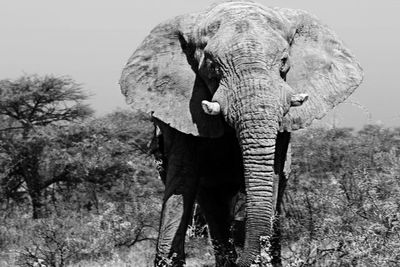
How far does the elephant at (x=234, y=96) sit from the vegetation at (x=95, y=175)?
4.21 feet

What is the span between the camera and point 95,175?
A: 14273 millimetres

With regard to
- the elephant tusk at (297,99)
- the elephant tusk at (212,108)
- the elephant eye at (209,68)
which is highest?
the elephant eye at (209,68)

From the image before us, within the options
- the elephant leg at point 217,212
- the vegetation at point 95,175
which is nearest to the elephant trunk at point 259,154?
the elephant leg at point 217,212

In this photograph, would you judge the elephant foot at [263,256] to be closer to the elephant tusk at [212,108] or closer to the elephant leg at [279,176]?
the elephant leg at [279,176]

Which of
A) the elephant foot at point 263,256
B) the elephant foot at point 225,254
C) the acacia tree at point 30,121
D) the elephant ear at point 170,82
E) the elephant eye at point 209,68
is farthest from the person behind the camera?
the acacia tree at point 30,121

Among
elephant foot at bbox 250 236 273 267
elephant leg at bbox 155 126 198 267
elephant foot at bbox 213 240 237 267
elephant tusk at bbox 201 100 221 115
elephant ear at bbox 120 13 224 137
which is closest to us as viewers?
elephant foot at bbox 250 236 273 267

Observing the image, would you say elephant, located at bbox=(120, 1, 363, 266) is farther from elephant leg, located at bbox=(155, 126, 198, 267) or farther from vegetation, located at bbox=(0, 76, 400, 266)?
vegetation, located at bbox=(0, 76, 400, 266)

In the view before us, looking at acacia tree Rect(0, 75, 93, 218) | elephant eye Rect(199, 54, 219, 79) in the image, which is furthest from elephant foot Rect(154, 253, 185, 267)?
acacia tree Rect(0, 75, 93, 218)

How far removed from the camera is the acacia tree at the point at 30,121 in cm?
1403

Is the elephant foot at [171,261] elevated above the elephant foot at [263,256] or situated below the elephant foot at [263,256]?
below

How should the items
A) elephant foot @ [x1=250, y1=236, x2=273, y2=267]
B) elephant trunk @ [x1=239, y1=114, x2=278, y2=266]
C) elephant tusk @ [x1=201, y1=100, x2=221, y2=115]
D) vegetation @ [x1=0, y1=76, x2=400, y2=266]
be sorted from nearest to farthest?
elephant foot @ [x1=250, y1=236, x2=273, y2=267], elephant trunk @ [x1=239, y1=114, x2=278, y2=266], elephant tusk @ [x1=201, y1=100, x2=221, y2=115], vegetation @ [x1=0, y1=76, x2=400, y2=266]

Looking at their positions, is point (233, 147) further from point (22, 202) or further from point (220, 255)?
point (22, 202)

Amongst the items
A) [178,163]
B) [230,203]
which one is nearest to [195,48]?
[178,163]

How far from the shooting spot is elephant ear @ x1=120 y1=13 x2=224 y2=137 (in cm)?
561
